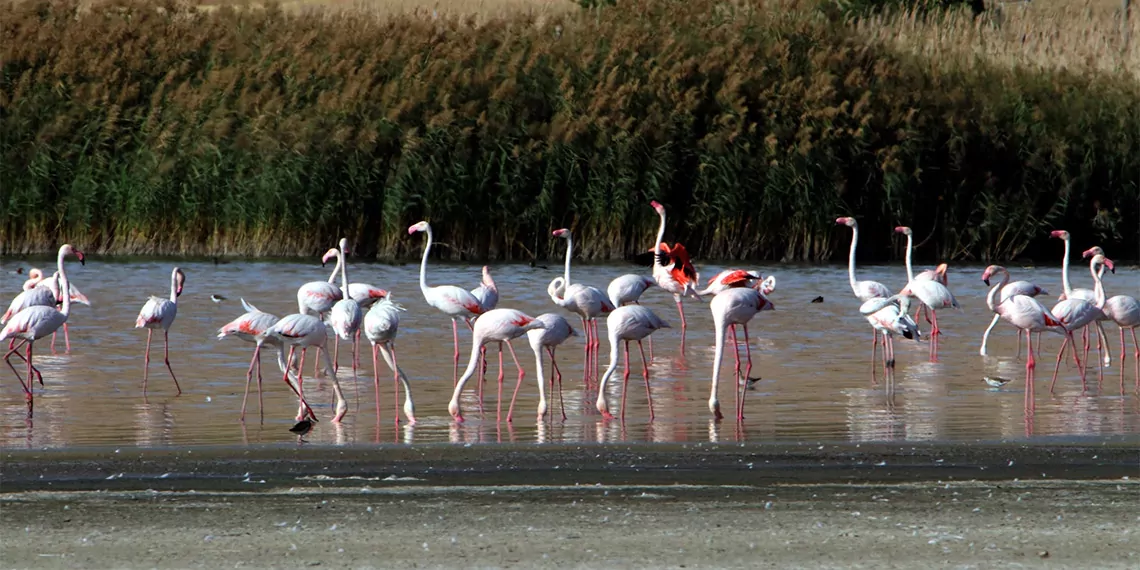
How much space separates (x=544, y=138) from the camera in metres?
20.6

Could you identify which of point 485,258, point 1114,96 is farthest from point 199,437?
point 1114,96

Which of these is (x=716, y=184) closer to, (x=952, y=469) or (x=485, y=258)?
(x=485, y=258)

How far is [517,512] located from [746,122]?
49.6ft

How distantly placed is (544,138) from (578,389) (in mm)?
10235

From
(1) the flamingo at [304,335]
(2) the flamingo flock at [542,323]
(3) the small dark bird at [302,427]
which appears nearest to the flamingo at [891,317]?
(2) the flamingo flock at [542,323]

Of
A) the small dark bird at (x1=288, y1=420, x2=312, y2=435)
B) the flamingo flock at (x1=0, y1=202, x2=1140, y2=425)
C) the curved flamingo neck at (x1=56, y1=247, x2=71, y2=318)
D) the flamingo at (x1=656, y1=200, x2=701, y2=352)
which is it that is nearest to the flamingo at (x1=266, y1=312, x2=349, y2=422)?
the flamingo flock at (x1=0, y1=202, x2=1140, y2=425)

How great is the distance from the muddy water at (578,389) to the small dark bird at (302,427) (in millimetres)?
85

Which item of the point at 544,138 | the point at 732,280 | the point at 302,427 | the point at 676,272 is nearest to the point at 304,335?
the point at 302,427

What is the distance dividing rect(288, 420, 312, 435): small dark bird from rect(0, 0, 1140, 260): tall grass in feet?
37.8

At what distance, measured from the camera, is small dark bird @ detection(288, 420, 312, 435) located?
8453 millimetres

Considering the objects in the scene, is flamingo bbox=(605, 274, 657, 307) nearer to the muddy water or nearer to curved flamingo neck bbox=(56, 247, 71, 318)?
the muddy water

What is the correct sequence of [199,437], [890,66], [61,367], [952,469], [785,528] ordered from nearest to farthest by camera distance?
[785,528] < [952,469] < [199,437] < [61,367] < [890,66]

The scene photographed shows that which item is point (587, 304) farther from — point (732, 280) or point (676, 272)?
point (676, 272)

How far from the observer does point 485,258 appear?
20.5m
